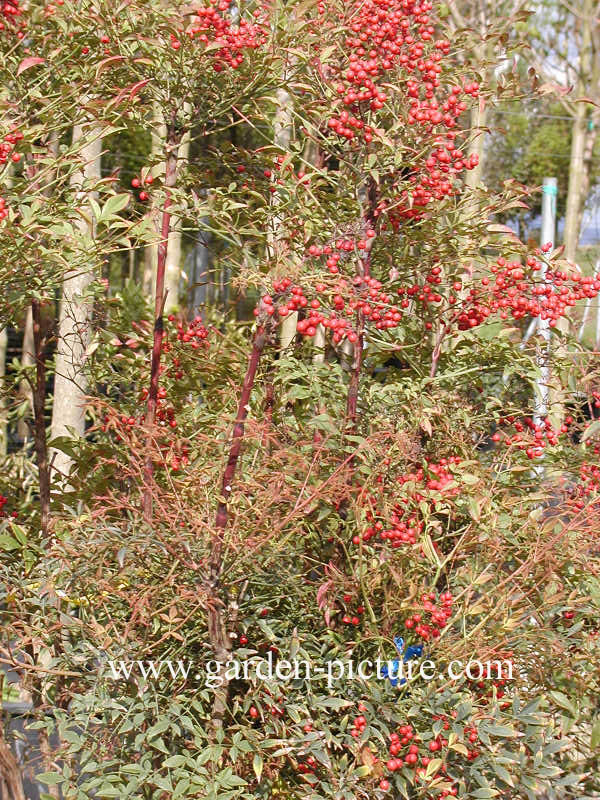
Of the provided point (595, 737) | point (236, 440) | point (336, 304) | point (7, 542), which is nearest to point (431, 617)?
point (595, 737)

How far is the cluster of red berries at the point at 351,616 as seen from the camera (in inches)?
92.4

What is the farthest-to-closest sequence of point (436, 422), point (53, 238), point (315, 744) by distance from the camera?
point (436, 422), point (53, 238), point (315, 744)

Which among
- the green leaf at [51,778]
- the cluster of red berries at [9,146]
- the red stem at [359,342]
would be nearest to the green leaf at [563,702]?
the red stem at [359,342]

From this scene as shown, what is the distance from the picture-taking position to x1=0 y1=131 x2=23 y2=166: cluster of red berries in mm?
2303

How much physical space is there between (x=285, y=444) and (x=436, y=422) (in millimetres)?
460

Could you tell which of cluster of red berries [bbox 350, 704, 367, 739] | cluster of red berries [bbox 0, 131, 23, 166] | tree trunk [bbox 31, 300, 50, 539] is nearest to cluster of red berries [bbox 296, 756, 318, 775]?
cluster of red berries [bbox 350, 704, 367, 739]

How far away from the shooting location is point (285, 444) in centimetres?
248

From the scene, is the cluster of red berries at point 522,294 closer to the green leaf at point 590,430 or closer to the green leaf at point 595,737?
the green leaf at point 590,430

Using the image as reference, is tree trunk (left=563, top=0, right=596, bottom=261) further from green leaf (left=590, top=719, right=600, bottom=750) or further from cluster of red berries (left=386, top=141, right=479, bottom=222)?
green leaf (left=590, top=719, right=600, bottom=750)

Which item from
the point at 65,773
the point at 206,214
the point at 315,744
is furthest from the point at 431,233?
the point at 65,773

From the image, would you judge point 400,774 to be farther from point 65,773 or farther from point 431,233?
point 431,233

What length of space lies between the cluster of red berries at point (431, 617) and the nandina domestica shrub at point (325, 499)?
0.01 m

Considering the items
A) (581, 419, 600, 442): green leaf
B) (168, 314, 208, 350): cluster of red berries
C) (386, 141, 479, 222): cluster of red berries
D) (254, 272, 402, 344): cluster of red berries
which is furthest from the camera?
(168, 314, 208, 350): cluster of red berries

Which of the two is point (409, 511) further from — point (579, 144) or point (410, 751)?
point (579, 144)
